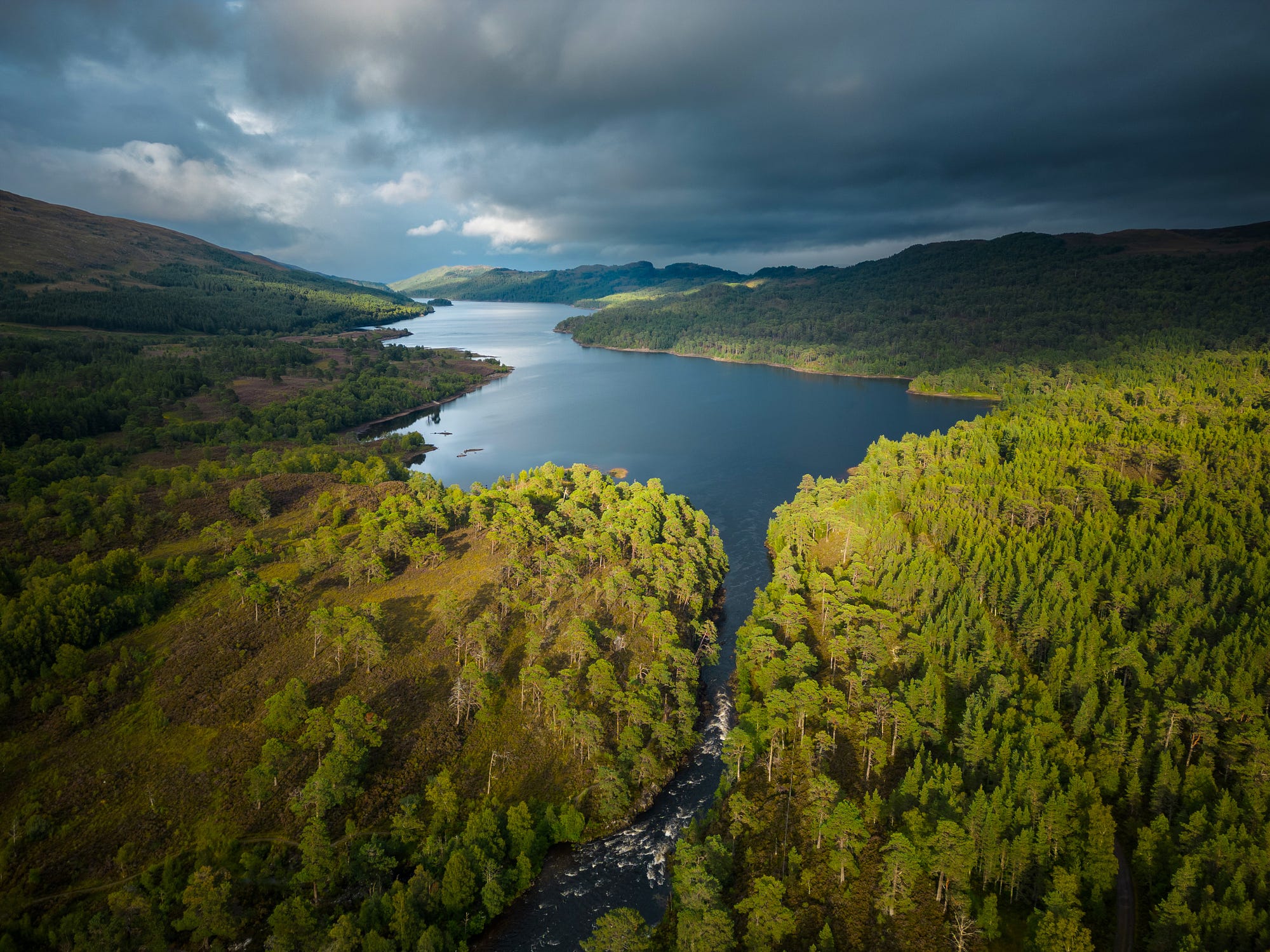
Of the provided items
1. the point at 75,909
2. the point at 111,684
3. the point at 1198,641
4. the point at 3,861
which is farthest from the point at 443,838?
the point at 1198,641

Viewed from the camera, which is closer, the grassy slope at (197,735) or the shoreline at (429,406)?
the grassy slope at (197,735)

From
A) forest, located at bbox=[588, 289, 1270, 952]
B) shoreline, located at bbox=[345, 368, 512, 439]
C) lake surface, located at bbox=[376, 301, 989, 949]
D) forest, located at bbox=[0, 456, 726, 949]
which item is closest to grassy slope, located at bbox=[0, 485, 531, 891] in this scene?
forest, located at bbox=[0, 456, 726, 949]

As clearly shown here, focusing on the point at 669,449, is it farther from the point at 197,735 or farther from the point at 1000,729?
the point at 197,735

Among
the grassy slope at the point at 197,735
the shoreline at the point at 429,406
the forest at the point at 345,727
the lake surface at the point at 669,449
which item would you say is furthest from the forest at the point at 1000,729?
the shoreline at the point at 429,406

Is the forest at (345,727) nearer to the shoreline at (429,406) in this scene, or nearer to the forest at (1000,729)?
the forest at (1000,729)

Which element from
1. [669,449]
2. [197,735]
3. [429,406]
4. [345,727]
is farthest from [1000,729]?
[429,406]

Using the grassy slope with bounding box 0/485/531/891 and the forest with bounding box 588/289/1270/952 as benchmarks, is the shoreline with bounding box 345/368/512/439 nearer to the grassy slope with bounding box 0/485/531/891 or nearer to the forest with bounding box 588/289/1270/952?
the grassy slope with bounding box 0/485/531/891
